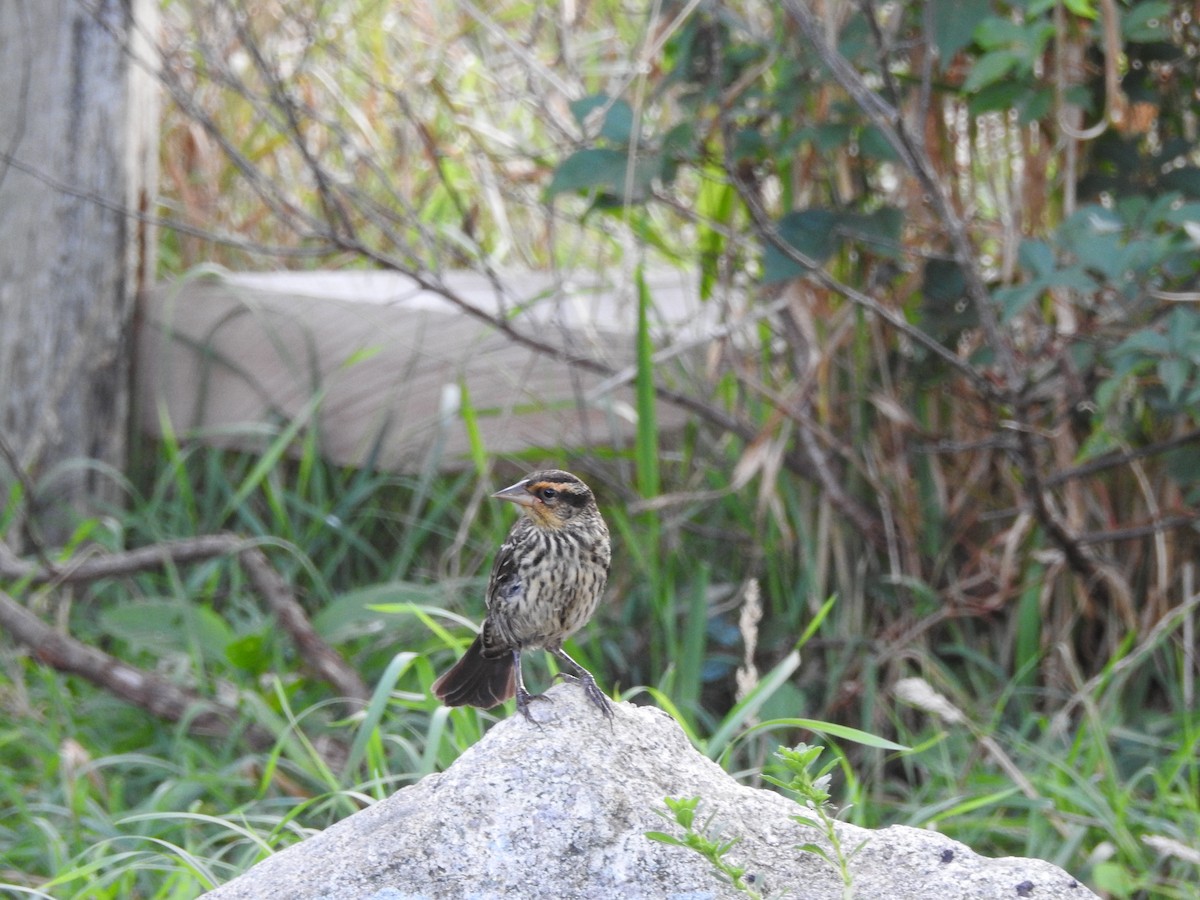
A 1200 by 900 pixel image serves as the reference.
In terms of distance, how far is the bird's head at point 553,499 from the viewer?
276 cm

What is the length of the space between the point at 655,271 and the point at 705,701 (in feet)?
7.43

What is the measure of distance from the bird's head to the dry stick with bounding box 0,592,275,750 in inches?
62.8

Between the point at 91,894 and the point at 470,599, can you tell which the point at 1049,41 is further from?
the point at 91,894

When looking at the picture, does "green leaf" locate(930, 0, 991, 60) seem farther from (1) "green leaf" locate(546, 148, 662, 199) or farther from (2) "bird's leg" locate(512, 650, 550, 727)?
(2) "bird's leg" locate(512, 650, 550, 727)

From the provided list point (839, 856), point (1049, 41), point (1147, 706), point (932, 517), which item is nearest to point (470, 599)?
point (932, 517)

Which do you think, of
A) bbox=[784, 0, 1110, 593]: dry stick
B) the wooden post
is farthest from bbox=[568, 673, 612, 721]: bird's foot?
the wooden post

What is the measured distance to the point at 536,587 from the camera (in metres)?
2.66

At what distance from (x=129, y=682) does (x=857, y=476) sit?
7.33 ft

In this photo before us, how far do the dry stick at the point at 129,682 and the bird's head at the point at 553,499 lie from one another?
1596mm

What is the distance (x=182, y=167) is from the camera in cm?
642

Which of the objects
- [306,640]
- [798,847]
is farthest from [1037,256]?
[306,640]

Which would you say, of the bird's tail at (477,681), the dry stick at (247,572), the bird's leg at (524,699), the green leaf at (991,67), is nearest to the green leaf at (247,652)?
the dry stick at (247,572)

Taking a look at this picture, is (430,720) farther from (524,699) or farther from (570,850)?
(570,850)

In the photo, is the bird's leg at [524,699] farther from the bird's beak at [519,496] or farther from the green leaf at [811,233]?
the green leaf at [811,233]
